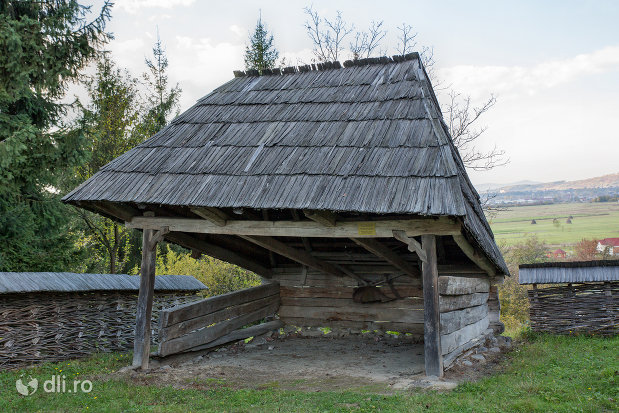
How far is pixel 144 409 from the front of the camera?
4812mm

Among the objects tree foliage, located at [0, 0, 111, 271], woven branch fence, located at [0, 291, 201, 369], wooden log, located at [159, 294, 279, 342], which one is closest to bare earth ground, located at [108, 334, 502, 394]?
wooden log, located at [159, 294, 279, 342]

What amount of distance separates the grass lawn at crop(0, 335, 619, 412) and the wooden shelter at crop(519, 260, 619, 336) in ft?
7.31

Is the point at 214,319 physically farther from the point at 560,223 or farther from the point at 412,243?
the point at 560,223

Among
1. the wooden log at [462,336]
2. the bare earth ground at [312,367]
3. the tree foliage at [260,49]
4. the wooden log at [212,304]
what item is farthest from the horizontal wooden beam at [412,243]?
A: the tree foliage at [260,49]

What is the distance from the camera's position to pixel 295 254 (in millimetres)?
7602

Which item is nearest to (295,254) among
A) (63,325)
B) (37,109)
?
(63,325)

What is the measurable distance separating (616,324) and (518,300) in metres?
17.7

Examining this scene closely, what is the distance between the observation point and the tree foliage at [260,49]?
64.5ft

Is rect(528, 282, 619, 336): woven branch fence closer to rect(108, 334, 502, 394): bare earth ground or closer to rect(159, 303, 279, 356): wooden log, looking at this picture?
rect(108, 334, 502, 394): bare earth ground

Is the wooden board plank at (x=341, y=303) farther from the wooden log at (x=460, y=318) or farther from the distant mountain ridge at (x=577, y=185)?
the distant mountain ridge at (x=577, y=185)

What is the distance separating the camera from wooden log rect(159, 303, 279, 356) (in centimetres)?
663

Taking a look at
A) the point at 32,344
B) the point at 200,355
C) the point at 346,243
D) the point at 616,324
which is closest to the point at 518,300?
the point at 616,324

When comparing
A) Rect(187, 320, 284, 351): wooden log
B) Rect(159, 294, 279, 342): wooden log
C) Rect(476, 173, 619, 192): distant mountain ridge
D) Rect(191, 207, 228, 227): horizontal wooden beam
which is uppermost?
Rect(476, 173, 619, 192): distant mountain ridge

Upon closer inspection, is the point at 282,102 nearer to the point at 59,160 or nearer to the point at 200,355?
the point at 200,355
